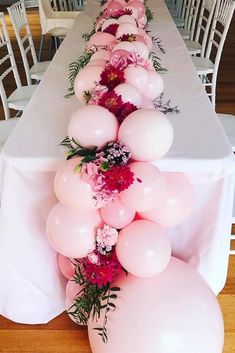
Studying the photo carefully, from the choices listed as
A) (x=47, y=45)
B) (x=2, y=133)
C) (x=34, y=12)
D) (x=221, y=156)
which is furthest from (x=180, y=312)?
(x=34, y=12)

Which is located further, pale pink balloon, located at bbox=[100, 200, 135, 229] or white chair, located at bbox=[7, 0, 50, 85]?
white chair, located at bbox=[7, 0, 50, 85]

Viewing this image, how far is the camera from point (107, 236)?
1065 mm

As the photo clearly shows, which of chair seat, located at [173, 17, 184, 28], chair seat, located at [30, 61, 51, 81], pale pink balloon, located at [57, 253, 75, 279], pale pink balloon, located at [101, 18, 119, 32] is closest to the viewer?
pale pink balloon, located at [57, 253, 75, 279]

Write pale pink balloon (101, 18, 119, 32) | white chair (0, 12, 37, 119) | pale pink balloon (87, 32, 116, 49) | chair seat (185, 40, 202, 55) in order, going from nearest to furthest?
pale pink balloon (87, 32, 116, 49) → pale pink balloon (101, 18, 119, 32) → white chair (0, 12, 37, 119) → chair seat (185, 40, 202, 55)

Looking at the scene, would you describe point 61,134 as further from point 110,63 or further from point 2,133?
point 2,133

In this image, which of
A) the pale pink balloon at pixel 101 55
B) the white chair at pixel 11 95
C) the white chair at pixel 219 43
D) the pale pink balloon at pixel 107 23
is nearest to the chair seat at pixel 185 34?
the white chair at pixel 219 43

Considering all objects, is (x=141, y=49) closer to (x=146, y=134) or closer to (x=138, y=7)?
(x=146, y=134)

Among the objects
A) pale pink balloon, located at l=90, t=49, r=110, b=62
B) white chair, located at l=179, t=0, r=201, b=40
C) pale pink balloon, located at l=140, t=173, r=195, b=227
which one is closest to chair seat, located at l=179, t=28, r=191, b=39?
white chair, located at l=179, t=0, r=201, b=40

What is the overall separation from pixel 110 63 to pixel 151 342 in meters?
0.82

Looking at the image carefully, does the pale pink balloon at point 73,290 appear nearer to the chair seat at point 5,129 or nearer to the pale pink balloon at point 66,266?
the pale pink balloon at point 66,266

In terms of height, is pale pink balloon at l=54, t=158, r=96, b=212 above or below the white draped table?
above

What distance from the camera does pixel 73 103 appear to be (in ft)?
4.93

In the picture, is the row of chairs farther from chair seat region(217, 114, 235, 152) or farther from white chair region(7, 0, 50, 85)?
white chair region(7, 0, 50, 85)

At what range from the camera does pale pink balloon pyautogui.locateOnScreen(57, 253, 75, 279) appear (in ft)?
4.37
